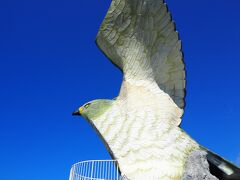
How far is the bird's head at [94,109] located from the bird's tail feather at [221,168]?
3.36 m

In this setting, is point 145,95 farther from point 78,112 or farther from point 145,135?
point 78,112

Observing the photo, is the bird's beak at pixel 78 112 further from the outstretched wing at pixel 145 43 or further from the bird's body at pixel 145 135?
the outstretched wing at pixel 145 43

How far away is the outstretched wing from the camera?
1118 cm

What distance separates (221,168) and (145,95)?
10.1ft

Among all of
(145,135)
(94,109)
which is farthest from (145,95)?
(94,109)

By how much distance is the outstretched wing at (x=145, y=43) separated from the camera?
11.2 meters

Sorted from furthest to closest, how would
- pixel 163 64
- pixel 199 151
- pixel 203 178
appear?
pixel 163 64
pixel 199 151
pixel 203 178

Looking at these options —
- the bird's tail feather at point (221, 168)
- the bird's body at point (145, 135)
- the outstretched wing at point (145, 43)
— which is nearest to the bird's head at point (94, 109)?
the bird's body at point (145, 135)

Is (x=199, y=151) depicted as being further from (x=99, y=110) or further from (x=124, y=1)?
(x=124, y=1)

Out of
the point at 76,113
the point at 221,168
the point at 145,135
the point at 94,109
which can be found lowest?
the point at 221,168

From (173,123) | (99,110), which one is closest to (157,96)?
(173,123)

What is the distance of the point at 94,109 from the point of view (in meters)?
11.1

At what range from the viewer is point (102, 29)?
11.1m

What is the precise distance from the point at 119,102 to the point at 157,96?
3.94 feet
